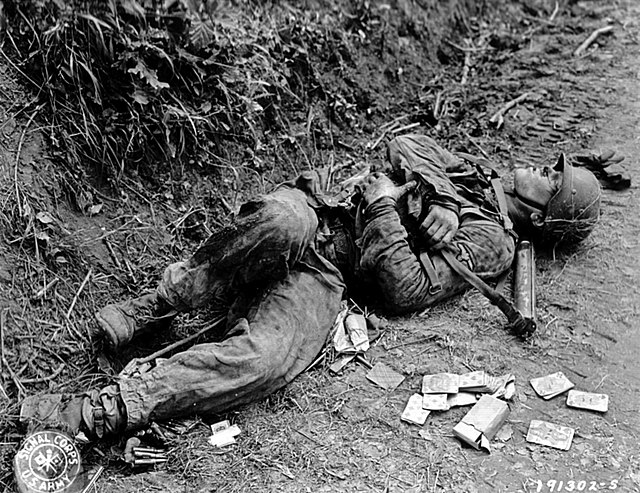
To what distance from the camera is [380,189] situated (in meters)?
4.41

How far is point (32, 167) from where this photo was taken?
409cm

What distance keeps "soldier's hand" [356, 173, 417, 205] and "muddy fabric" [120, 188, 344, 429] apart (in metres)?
0.42

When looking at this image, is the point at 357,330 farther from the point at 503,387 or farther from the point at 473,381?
the point at 503,387

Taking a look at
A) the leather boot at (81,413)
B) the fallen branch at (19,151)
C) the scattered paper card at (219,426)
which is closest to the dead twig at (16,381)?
the leather boot at (81,413)

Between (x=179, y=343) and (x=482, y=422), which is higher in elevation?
(x=179, y=343)

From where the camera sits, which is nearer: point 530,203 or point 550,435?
point 550,435

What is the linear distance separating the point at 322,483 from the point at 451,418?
0.78 m

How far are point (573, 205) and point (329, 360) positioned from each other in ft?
6.13

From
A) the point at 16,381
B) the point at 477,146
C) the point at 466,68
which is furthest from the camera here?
the point at 466,68

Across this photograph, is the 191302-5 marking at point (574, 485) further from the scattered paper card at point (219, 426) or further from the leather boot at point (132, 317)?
the leather boot at point (132, 317)

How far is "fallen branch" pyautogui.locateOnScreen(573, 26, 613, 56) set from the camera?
7.27 meters

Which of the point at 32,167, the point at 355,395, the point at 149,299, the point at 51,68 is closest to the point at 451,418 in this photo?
the point at 355,395

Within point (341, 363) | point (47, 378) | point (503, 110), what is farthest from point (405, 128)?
point (47, 378)

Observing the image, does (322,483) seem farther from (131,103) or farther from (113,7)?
(113,7)
